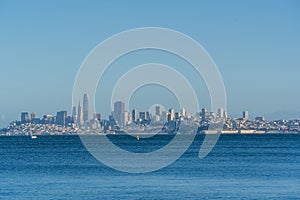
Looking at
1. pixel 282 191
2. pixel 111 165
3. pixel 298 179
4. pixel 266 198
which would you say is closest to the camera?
pixel 266 198

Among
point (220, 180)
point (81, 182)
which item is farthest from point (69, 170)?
point (220, 180)

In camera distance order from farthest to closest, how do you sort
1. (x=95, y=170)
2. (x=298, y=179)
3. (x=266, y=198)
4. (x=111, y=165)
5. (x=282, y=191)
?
(x=111, y=165)
(x=95, y=170)
(x=298, y=179)
(x=282, y=191)
(x=266, y=198)

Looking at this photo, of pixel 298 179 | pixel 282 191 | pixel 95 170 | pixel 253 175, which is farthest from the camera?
pixel 95 170

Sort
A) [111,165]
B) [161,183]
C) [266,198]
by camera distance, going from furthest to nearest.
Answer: [111,165] → [161,183] → [266,198]

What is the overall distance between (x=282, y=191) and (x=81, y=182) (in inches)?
699

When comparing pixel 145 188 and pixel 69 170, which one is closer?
pixel 145 188

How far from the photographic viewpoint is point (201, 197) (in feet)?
167

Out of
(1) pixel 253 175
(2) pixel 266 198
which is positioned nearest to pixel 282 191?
(2) pixel 266 198

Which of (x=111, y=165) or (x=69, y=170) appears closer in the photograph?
(x=69, y=170)

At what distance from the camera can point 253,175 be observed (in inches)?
2749

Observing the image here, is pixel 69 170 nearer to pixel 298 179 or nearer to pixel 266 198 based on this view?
pixel 298 179

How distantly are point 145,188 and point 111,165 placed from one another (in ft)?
97.2

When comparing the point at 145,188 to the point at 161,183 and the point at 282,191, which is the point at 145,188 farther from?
the point at 282,191

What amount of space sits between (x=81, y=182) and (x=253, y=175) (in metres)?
18.1
